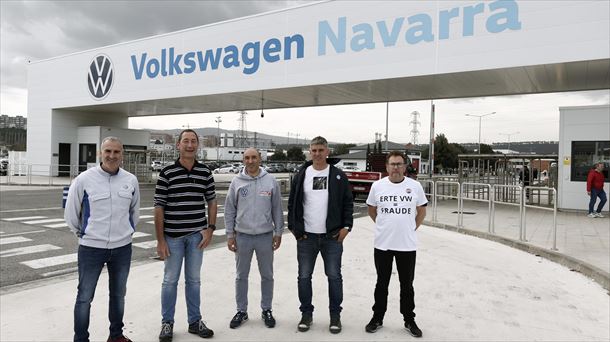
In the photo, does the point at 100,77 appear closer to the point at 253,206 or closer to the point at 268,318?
the point at 253,206

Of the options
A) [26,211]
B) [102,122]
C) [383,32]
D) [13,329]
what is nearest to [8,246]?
[13,329]

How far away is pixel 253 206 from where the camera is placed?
4.13m

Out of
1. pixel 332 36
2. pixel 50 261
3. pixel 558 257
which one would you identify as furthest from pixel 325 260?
pixel 332 36

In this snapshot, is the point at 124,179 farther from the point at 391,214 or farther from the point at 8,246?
the point at 8,246

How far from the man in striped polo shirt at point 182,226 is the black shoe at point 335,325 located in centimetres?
111

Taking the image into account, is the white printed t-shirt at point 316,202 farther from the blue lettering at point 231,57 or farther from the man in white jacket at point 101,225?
the blue lettering at point 231,57

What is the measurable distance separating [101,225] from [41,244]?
580 cm

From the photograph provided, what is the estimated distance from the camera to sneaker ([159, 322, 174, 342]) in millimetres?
3771

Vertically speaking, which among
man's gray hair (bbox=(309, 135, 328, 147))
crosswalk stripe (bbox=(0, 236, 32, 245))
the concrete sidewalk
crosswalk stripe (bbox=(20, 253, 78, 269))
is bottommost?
crosswalk stripe (bbox=(20, 253, 78, 269))

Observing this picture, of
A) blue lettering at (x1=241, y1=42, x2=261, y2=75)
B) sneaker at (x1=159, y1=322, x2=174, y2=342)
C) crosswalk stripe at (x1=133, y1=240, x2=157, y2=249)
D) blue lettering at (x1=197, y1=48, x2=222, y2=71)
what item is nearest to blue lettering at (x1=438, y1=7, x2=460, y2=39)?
blue lettering at (x1=241, y1=42, x2=261, y2=75)

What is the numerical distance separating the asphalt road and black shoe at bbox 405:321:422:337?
14.7 ft

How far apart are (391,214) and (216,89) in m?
18.6

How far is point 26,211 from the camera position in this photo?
12.9 m

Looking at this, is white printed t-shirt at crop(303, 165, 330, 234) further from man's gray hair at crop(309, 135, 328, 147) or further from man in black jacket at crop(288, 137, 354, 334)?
man's gray hair at crop(309, 135, 328, 147)
